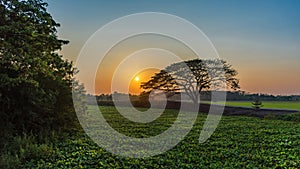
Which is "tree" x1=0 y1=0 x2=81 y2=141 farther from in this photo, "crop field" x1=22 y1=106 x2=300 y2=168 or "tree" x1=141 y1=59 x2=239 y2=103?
"tree" x1=141 y1=59 x2=239 y2=103

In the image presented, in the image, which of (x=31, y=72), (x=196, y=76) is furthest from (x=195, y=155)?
(x=196, y=76)

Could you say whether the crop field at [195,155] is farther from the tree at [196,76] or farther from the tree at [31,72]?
the tree at [196,76]

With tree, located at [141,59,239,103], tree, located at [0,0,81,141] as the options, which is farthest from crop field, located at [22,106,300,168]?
tree, located at [141,59,239,103]

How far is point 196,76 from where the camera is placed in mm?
28906

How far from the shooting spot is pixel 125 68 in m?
11.4

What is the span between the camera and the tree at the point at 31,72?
7918 mm

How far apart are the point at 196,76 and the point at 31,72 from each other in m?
22.3

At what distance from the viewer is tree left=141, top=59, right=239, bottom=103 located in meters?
28.6

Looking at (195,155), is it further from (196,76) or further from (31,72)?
(196,76)

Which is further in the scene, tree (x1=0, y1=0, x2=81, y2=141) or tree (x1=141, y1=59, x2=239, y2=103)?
tree (x1=141, y1=59, x2=239, y2=103)

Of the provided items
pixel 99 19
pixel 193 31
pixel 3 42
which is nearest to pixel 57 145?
pixel 3 42

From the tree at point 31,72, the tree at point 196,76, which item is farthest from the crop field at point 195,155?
the tree at point 196,76

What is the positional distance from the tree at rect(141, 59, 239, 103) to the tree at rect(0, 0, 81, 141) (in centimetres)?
1897

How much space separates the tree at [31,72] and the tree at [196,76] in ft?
62.2
